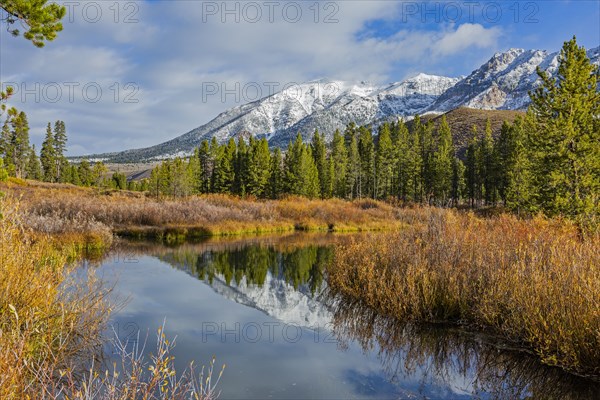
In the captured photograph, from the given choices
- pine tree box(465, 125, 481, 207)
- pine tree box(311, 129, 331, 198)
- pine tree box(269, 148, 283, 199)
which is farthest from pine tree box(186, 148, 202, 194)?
pine tree box(465, 125, 481, 207)

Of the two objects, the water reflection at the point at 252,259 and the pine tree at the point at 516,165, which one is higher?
the pine tree at the point at 516,165

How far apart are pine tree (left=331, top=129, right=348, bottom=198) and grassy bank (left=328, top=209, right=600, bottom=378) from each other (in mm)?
56322

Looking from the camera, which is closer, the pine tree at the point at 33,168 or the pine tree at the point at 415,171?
the pine tree at the point at 415,171

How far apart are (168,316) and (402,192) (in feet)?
200

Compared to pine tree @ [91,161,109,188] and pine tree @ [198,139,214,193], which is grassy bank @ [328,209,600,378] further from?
pine tree @ [91,161,109,188]

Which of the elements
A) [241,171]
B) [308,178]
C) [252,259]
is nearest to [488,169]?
[308,178]

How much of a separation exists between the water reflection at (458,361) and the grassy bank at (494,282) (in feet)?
0.93

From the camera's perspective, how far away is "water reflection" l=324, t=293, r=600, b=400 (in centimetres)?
631

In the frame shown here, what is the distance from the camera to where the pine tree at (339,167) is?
7031 centimetres

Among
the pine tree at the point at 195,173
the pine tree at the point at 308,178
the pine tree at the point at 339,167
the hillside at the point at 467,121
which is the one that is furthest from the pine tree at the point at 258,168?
the hillside at the point at 467,121

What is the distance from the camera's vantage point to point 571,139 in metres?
19.1

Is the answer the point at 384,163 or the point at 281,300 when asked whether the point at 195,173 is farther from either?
the point at 281,300

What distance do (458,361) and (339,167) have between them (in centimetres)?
6709

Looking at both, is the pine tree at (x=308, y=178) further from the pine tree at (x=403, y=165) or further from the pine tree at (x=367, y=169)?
the pine tree at (x=403, y=165)
